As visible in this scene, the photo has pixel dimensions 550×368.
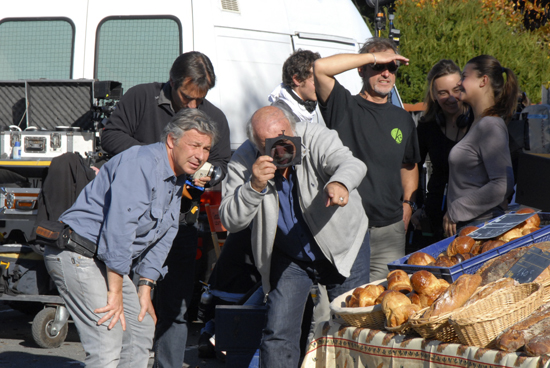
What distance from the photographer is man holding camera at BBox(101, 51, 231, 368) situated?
158 inches

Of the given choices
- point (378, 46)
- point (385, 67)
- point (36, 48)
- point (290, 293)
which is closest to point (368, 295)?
point (290, 293)

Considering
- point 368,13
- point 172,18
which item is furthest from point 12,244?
point 368,13

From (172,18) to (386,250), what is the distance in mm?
2888

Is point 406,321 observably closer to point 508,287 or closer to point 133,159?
point 508,287

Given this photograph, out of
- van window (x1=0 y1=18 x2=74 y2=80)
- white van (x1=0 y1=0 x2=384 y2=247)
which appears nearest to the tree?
white van (x1=0 y1=0 x2=384 y2=247)

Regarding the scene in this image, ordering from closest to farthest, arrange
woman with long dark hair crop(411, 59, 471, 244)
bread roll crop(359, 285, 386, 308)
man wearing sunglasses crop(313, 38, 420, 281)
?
bread roll crop(359, 285, 386, 308), man wearing sunglasses crop(313, 38, 420, 281), woman with long dark hair crop(411, 59, 471, 244)

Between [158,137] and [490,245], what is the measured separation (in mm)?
2183

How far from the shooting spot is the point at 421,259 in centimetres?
308

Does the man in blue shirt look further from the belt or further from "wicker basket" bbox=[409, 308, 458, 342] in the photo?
"wicker basket" bbox=[409, 308, 458, 342]

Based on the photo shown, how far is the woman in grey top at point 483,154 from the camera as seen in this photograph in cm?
373

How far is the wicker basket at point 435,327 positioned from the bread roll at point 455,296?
1.3 inches

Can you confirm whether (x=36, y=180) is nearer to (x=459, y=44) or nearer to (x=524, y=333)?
(x=524, y=333)

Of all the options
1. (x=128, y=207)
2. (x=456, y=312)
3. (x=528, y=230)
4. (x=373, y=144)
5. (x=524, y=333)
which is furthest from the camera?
(x=373, y=144)

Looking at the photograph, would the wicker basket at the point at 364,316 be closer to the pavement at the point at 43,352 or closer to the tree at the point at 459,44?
the pavement at the point at 43,352
